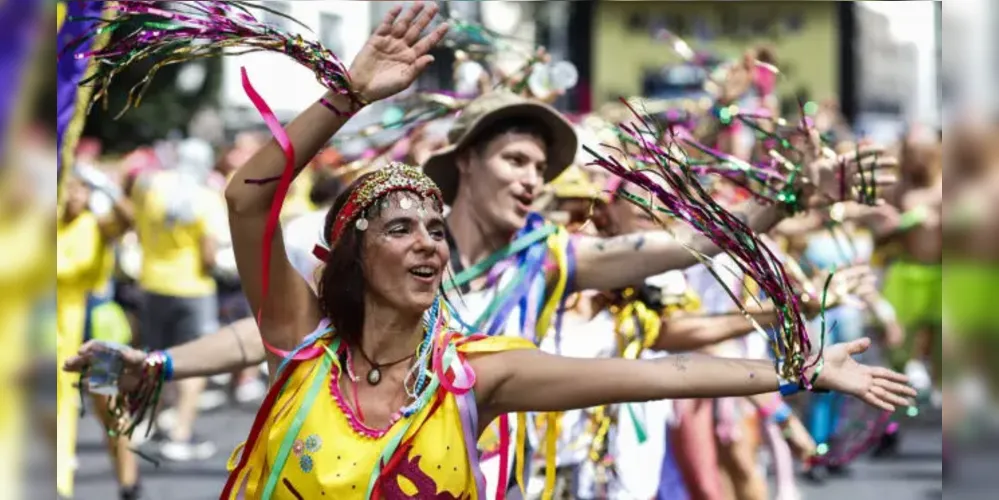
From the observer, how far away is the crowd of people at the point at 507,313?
3.83m

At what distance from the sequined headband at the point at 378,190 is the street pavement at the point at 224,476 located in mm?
6156

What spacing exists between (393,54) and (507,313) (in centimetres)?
196

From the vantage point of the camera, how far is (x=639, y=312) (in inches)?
277

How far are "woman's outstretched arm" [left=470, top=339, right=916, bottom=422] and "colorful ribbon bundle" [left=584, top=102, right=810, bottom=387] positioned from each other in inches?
4.0

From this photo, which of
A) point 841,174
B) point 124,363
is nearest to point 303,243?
point 124,363

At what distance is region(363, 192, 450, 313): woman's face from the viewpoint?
3.97 m

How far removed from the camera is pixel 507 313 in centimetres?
569

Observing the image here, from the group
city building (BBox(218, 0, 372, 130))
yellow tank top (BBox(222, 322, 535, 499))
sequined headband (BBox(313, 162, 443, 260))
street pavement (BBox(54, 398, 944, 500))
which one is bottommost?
street pavement (BBox(54, 398, 944, 500))

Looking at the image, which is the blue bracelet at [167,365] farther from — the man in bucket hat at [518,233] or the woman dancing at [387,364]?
the man in bucket hat at [518,233]

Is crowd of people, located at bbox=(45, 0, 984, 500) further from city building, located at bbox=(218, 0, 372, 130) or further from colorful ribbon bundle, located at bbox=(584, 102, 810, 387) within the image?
city building, located at bbox=(218, 0, 372, 130)

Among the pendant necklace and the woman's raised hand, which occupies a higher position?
the woman's raised hand

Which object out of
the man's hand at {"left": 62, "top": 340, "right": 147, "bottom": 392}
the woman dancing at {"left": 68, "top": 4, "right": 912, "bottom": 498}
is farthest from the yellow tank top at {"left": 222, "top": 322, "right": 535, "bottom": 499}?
the man's hand at {"left": 62, "top": 340, "right": 147, "bottom": 392}

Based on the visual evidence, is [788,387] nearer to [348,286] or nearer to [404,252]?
[404,252]

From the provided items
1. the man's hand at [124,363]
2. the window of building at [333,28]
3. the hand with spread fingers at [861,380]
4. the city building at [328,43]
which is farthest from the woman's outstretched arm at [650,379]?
the window of building at [333,28]
